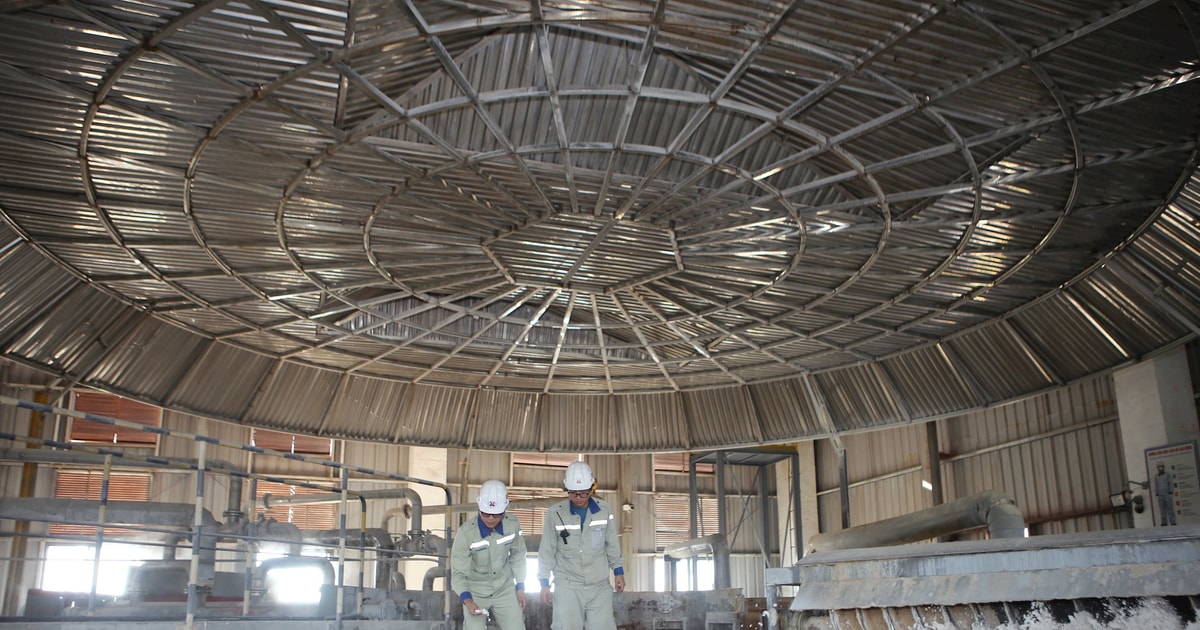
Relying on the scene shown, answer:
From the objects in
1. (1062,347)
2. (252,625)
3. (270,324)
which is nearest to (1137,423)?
(1062,347)

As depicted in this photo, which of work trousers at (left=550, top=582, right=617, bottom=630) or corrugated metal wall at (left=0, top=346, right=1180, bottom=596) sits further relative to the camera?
corrugated metal wall at (left=0, top=346, right=1180, bottom=596)

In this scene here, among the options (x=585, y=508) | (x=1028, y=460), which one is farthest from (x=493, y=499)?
(x=1028, y=460)

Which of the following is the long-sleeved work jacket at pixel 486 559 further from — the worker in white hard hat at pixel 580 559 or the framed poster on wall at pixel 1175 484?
the framed poster on wall at pixel 1175 484

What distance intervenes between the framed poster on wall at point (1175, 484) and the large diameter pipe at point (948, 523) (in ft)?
9.76

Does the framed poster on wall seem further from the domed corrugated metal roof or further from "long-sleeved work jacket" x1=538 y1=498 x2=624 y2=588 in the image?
"long-sleeved work jacket" x1=538 y1=498 x2=624 y2=588

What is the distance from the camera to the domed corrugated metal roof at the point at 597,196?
14.6 m

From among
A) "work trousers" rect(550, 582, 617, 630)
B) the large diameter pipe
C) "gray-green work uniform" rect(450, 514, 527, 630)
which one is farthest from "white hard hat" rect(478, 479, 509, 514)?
the large diameter pipe

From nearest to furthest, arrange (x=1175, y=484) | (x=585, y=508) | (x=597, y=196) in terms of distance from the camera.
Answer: (x=585, y=508), (x=597, y=196), (x=1175, y=484)

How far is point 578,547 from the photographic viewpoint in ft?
43.7

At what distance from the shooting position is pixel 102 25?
45.5 ft

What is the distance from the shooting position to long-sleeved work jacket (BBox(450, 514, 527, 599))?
42.5ft

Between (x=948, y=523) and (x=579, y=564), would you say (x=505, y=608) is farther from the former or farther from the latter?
(x=948, y=523)

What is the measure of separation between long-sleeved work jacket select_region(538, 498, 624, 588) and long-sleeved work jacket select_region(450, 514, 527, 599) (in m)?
0.37

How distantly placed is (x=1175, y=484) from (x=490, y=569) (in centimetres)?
1694
